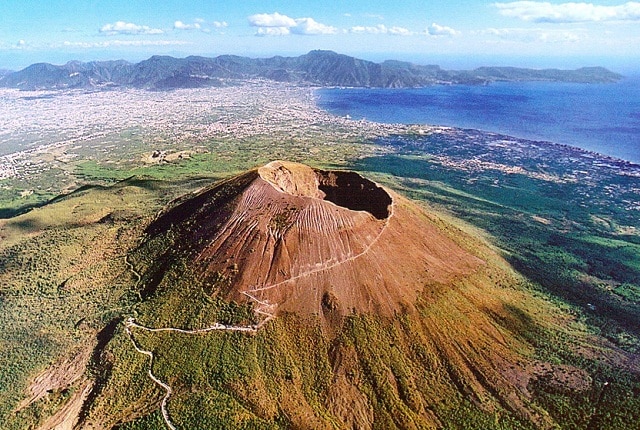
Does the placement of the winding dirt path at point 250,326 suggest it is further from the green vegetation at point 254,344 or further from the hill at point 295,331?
the green vegetation at point 254,344

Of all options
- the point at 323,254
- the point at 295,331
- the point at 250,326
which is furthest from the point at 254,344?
the point at 323,254

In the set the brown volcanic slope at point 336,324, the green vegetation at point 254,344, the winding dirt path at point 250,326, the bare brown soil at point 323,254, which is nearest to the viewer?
the green vegetation at point 254,344

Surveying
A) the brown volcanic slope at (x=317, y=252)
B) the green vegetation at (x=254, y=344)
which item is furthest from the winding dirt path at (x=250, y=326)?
the green vegetation at (x=254, y=344)

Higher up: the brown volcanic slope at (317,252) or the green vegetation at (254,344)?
the brown volcanic slope at (317,252)

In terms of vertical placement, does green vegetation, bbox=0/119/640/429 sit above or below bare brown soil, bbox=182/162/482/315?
below

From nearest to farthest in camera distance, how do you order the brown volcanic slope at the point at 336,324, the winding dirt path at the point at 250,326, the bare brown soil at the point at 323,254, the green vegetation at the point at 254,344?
the green vegetation at the point at 254,344 < the brown volcanic slope at the point at 336,324 < the winding dirt path at the point at 250,326 < the bare brown soil at the point at 323,254

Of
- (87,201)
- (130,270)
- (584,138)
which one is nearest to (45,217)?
(87,201)

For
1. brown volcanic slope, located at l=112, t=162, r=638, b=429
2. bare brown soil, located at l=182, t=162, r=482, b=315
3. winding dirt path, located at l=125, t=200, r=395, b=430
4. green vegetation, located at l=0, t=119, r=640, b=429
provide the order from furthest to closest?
bare brown soil, located at l=182, t=162, r=482, b=315 → winding dirt path, located at l=125, t=200, r=395, b=430 → brown volcanic slope, located at l=112, t=162, r=638, b=429 → green vegetation, located at l=0, t=119, r=640, b=429

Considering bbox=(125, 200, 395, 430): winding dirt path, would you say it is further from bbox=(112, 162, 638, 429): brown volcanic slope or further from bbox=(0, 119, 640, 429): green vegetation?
bbox=(0, 119, 640, 429): green vegetation

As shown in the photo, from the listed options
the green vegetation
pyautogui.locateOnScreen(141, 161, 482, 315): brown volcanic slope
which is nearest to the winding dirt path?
pyautogui.locateOnScreen(141, 161, 482, 315): brown volcanic slope

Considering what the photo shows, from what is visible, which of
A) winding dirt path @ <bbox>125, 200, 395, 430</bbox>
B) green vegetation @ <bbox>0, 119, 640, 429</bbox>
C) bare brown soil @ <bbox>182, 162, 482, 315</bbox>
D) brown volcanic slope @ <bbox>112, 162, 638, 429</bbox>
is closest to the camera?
green vegetation @ <bbox>0, 119, 640, 429</bbox>
